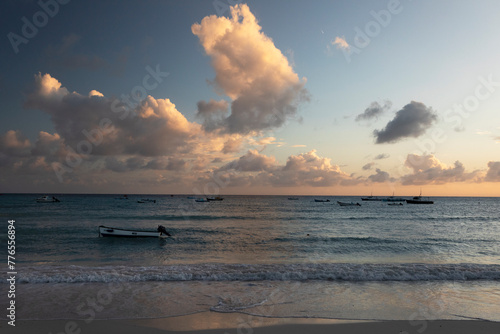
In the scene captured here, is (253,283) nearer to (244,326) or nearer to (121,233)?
(244,326)

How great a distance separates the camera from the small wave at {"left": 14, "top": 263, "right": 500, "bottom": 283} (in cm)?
1530

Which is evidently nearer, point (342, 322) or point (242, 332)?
point (242, 332)

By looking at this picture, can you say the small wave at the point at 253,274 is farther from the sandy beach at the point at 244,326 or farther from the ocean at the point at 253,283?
the sandy beach at the point at 244,326

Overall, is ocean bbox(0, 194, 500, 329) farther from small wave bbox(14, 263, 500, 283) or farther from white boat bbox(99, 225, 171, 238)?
white boat bbox(99, 225, 171, 238)

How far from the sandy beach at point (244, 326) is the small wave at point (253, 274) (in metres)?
5.61

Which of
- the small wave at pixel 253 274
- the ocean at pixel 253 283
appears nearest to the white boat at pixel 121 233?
the ocean at pixel 253 283

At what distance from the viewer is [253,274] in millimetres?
15844

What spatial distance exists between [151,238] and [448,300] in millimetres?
26115

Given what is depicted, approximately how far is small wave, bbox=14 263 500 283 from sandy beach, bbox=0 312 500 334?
5.61 meters

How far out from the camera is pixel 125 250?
24.9m

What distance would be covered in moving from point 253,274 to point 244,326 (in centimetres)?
663

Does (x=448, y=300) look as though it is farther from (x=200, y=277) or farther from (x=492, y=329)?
(x=200, y=277)

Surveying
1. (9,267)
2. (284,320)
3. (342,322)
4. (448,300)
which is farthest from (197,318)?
(9,267)

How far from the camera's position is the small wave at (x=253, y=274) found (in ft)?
50.2
